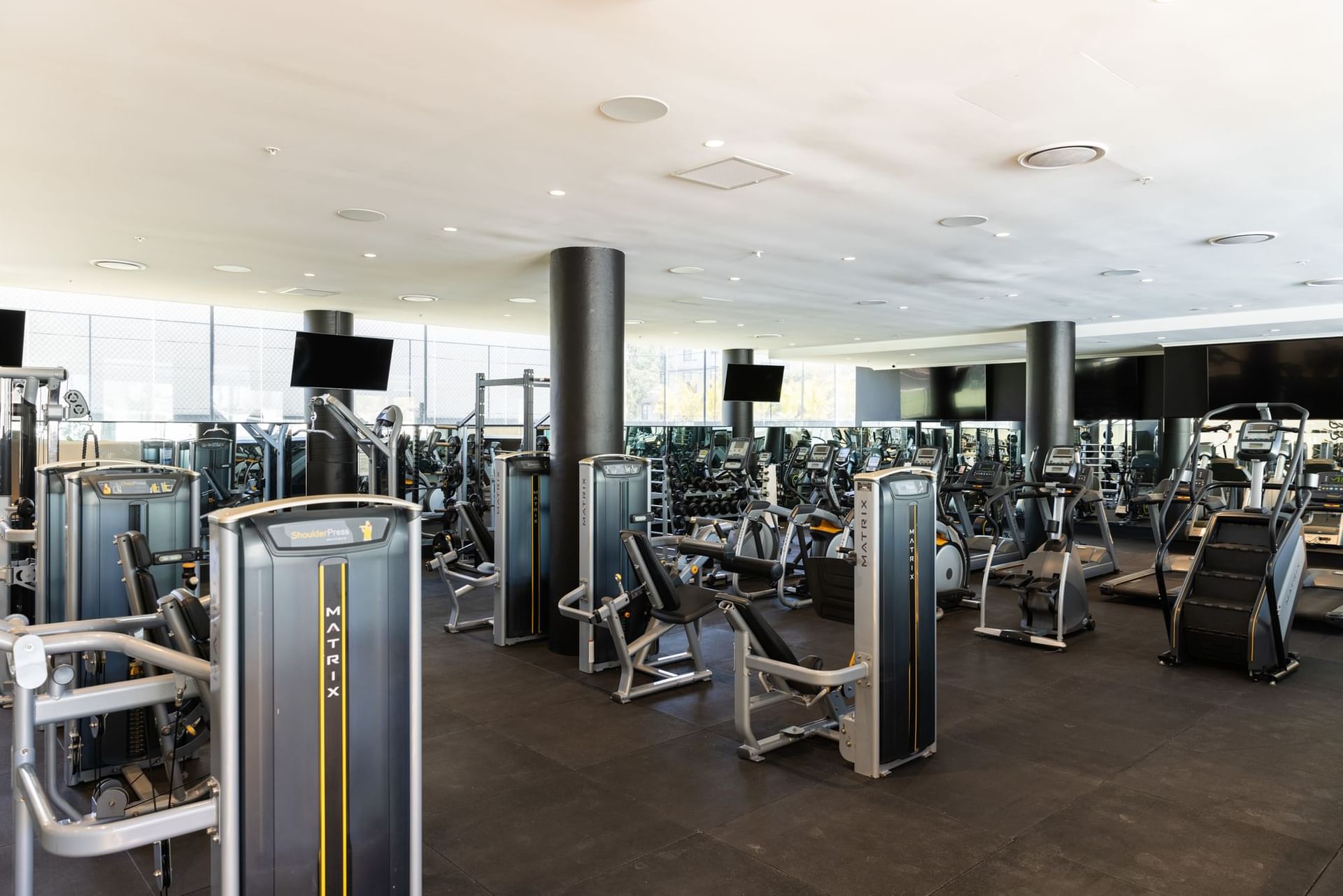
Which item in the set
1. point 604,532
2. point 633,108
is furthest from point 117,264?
point 633,108

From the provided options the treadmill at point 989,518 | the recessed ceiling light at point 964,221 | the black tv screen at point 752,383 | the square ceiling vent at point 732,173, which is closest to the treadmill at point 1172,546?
the treadmill at point 989,518

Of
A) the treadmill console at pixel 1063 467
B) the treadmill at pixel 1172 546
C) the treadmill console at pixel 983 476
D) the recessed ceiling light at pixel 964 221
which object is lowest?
the treadmill at pixel 1172 546

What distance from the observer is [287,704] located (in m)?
2.01

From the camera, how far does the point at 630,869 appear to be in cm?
292

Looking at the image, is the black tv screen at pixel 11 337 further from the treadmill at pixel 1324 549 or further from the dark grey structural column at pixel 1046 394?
the dark grey structural column at pixel 1046 394

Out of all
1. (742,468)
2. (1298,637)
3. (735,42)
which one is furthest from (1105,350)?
(735,42)

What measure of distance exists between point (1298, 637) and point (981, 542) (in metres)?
3.14

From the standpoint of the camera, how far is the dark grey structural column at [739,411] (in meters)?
14.6

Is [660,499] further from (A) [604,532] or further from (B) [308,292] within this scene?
(B) [308,292]

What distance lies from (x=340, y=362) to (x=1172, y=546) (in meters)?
9.64

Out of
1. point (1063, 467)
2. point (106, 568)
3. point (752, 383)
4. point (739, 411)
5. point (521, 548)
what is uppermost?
point (752, 383)

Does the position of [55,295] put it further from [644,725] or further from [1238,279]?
[1238,279]

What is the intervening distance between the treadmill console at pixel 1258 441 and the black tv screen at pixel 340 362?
7.31 meters

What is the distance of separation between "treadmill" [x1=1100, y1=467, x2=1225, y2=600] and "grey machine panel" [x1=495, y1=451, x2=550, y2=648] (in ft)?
13.4
